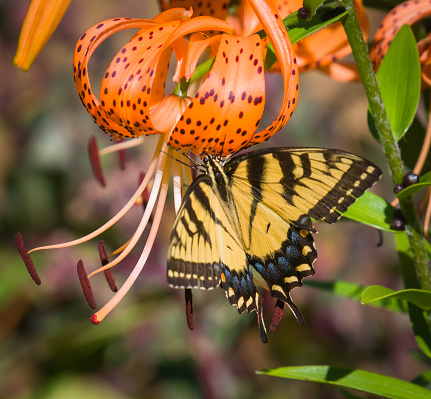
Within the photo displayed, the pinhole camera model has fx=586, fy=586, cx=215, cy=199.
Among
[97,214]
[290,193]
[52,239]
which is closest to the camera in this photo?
[290,193]

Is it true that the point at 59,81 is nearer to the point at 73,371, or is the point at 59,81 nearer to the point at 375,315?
the point at 73,371

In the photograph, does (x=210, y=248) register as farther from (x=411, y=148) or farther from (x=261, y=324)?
(x=411, y=148)

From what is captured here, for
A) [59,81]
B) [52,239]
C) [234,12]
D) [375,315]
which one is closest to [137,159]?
[52,239]

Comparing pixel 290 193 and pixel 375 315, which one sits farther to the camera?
pixel 375 315

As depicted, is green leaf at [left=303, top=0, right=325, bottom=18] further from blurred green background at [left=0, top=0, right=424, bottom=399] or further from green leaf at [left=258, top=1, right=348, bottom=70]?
blurred green background at [left=0, top=0, right=424, bottom=399]

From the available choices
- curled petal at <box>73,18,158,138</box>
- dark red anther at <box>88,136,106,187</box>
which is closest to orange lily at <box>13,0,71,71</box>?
curled petal at <box>73,18,158,138</box>
